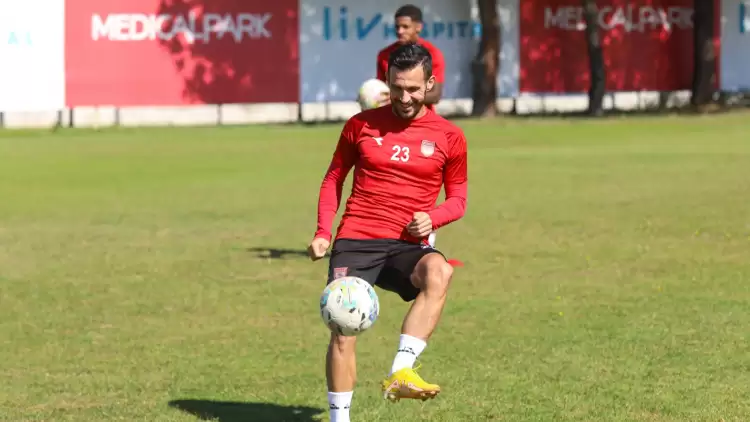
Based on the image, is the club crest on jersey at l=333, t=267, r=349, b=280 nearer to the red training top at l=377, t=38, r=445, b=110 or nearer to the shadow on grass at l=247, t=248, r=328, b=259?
the red training top at l=377, t=38, r=445, b=110

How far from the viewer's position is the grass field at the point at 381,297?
884 cm

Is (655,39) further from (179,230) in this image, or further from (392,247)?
(392,247)

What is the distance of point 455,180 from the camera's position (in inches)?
331

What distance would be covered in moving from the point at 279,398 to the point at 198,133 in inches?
1082

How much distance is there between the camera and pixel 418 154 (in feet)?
26.9

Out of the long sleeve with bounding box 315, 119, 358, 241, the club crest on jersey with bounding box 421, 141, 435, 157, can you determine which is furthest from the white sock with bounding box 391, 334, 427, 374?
the club crest on jersey with bounding box 421, 141, 435, 157

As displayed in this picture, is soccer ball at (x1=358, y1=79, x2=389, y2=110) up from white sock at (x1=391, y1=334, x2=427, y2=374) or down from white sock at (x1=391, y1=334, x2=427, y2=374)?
up

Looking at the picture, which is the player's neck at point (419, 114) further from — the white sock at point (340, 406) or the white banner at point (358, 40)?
the white banner at point (358, 40)

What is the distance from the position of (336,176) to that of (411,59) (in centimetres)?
83

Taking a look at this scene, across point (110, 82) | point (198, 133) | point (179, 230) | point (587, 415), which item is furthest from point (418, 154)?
point (110, 82)

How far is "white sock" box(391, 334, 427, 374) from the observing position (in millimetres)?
7574

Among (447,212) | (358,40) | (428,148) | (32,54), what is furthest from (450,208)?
(358,40)

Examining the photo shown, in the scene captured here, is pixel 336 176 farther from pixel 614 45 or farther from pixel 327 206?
pixel 614 45

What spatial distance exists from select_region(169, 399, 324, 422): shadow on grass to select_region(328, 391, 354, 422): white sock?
2.12 ft
